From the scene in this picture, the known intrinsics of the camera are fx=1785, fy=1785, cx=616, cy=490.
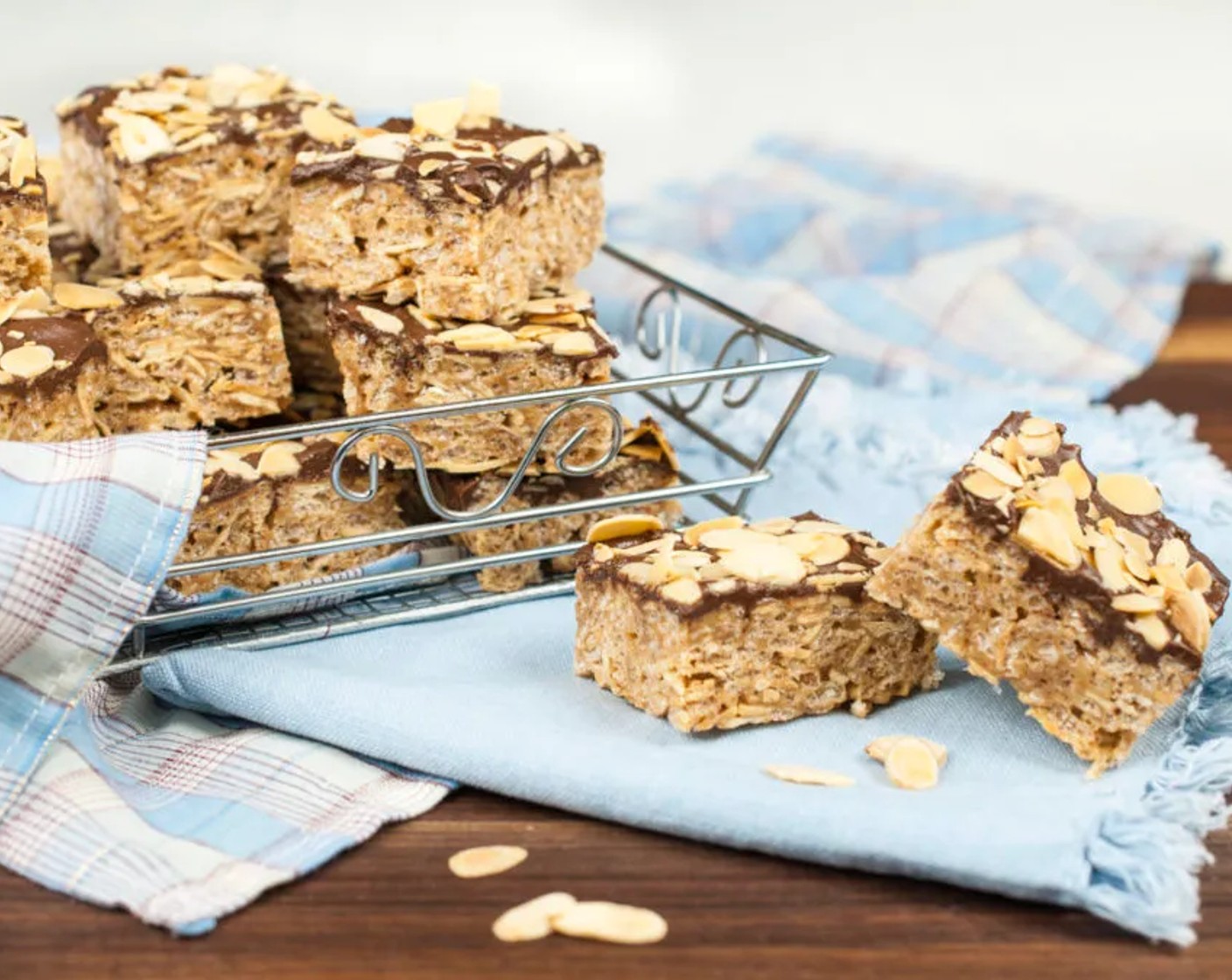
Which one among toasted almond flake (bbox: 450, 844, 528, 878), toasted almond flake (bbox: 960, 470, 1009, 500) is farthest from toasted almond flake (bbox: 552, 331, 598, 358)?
toasted almond flake (bbox: 450, 844, 528, 878)

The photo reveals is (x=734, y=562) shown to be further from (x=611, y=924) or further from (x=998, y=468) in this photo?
(x=611, y=924)

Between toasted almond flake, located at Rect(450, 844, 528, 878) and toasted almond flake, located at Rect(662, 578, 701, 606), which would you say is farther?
toasted almond flake, located at Rect(662, 578, 701, 606)

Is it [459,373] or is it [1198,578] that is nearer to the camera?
[1198,578]

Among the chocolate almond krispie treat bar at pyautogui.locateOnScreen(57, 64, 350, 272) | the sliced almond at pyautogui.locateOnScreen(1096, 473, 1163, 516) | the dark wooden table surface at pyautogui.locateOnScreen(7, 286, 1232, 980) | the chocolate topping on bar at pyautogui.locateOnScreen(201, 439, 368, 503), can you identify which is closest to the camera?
the dark wooden table surface at pyautogui.locateOnScreen(7, 286, 1232, 980)

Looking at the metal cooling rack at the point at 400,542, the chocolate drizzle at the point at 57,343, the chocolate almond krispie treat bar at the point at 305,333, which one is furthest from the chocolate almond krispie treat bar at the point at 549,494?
the chocolate drizzle at the point at 57,343

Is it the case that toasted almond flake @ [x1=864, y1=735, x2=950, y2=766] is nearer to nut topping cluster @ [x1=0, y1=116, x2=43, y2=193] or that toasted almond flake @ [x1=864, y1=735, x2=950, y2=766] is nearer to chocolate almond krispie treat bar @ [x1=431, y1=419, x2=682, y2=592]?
chocolate almond krispie treat bar @ [x1=431, y1=419, x2=682, y2=592]

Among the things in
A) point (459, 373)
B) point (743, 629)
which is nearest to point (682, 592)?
point (743, 629)

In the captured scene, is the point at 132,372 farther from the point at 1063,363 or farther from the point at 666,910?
the point at 1063,363
